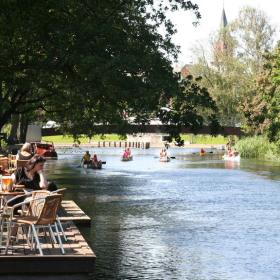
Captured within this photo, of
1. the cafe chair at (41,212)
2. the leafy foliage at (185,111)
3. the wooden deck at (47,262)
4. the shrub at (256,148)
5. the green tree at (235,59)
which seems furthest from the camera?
the green tree at (235,59)

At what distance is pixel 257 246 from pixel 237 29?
79.2 meters

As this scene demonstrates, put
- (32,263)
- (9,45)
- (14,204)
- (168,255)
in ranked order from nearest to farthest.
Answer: (32,263) → (14,204) → (168,255) → (9,45)

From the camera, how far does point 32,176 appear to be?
1477 cm

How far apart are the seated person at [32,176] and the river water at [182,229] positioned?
80.9 inches

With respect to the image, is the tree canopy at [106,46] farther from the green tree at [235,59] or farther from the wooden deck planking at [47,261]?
the green tree at [235,59]

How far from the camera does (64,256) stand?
1343cm

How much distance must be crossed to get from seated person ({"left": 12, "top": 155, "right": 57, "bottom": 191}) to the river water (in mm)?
2054

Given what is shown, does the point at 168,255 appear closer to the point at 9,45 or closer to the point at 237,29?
the point at 9,45

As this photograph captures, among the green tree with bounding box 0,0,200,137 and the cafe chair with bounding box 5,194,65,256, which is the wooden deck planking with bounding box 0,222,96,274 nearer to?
the cafe chair with bounding box 5,194,65,256

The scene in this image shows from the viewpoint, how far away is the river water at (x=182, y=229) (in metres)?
15.4

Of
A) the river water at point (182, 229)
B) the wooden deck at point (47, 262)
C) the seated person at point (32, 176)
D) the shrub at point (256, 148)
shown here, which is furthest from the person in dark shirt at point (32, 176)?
the shrub at point (256, 148)

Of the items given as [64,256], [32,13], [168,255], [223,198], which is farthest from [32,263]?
[223,198]

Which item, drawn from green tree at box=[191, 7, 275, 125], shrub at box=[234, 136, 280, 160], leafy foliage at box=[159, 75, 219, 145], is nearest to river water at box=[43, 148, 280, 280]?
leafy foliage at box=[159, 75, 219, 145]

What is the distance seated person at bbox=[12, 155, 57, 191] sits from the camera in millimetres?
14418
